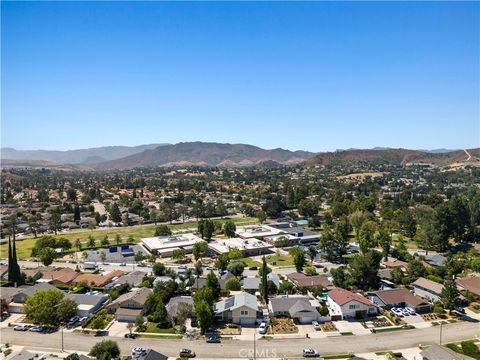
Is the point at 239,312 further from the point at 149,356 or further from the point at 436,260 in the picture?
the point at 436,260

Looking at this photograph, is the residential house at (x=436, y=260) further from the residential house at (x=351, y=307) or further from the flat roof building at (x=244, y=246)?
the flat roof building at (x=244, y=246)

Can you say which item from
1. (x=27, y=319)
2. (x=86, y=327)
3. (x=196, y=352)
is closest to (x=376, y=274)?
(x=196, y=352)

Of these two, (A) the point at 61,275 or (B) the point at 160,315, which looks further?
(A) the point at 61,275

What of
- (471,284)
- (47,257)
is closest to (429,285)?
(471,284)

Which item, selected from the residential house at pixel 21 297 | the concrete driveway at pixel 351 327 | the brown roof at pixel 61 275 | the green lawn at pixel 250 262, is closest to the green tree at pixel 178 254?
the green lawn at pixel 250 262

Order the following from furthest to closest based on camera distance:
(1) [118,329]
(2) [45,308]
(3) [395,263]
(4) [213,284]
Answer: (3) [395,263] < (4) [213,284] < (1) [118,329] < (2) [45,308]

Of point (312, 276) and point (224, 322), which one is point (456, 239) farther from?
point (224, 322)
